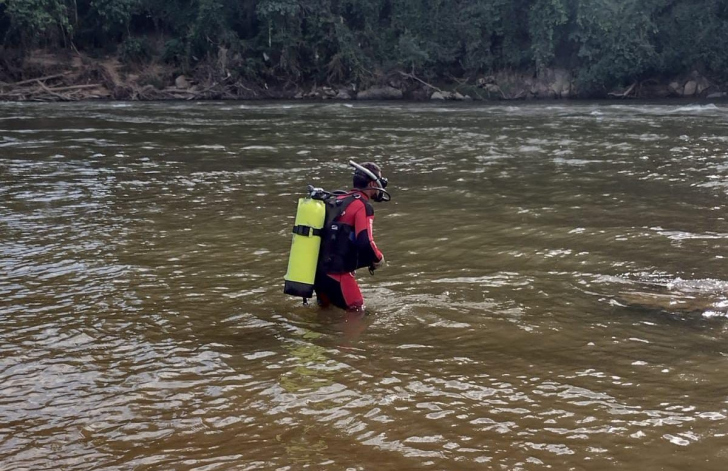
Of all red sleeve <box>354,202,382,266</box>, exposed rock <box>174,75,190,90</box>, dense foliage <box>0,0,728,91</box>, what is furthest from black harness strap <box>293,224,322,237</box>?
dense foliage <box>0,0,728,91</box>

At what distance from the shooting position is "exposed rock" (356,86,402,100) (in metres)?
38.9

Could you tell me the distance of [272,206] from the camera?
36.8 feet

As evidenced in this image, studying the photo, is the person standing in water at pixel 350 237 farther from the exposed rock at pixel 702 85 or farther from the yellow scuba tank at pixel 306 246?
the exposed rock at pixel 702 85

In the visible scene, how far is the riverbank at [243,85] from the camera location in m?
36.5

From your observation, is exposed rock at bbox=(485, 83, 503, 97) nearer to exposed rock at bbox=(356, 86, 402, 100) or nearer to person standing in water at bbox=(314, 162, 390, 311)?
exposed rock at bbox=(356, 86, 402, 100)

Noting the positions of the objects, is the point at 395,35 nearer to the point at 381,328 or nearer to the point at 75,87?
the point at 75,87

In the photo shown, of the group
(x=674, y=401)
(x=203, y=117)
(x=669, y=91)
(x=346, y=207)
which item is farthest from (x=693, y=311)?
(x=669, y=91)

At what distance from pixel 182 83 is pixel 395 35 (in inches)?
467

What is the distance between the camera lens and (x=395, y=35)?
138ft

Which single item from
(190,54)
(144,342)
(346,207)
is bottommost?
(144,342)

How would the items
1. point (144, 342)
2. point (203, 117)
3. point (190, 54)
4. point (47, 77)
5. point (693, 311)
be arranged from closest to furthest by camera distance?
point (144, 342) → point (693, 311) → point (203, 117) → point (47, 77) → point (190, 54)

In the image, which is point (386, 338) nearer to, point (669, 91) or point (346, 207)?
point (346, 207)

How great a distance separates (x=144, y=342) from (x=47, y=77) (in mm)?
34108

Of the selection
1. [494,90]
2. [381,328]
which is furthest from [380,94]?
[381,328]
